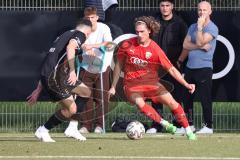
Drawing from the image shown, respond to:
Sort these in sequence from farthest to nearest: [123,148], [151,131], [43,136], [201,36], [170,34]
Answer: [170,34], [151,131], [201,36], [43,136], [123,148]

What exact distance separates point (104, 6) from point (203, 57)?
8.14ft

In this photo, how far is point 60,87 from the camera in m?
15.1

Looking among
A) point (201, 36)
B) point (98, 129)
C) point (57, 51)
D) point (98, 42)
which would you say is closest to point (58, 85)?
point (57, 51)

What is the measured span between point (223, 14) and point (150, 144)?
17.4 ft

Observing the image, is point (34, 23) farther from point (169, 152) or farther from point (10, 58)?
point (169, 152)

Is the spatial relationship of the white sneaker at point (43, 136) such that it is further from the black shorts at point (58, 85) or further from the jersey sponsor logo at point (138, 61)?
the jersey sponsor logo at point (138, 61)

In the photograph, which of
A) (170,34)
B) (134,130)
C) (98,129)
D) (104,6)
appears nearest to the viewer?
(134,130)

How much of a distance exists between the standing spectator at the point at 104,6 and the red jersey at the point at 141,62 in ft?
10.1

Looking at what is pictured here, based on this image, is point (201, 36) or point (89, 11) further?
point (89, 11)

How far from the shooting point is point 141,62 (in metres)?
16.0

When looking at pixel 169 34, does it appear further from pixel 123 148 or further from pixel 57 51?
pixel 123 148

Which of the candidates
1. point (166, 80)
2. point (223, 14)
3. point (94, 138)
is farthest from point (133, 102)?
point (223, 14)

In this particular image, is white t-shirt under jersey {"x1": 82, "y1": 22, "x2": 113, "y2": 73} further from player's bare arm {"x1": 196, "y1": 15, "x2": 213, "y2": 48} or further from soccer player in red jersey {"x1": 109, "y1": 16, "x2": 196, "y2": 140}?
soccer player in red jersey {"x1": 109, "y1": 16, "x2": 196, "y2": 140}

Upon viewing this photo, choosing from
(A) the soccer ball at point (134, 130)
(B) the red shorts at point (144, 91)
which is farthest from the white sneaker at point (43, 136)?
(B) the red shorts at point (144, 91)
